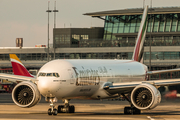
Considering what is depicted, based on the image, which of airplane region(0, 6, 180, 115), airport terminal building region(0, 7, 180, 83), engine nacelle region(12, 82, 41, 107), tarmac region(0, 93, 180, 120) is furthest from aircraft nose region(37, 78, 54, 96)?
airport terminal building region(0, 7, 180, 83)

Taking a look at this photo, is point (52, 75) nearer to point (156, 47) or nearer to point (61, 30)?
point (156, 47)

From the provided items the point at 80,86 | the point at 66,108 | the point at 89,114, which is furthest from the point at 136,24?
the point at 80,86

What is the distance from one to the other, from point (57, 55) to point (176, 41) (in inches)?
1134

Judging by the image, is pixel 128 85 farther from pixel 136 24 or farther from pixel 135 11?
pixel 136 24

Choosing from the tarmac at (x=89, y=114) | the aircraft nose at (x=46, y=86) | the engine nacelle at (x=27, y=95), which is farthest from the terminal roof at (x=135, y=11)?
the aircraft nose at (x=46, y=86)

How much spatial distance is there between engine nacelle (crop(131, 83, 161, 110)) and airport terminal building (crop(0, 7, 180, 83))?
5987cm

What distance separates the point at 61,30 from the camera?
117438 millimetres

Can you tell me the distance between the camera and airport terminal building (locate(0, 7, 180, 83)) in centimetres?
9531

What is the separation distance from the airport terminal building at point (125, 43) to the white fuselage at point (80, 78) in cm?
5426

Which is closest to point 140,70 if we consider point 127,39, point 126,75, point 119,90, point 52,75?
point 126,75

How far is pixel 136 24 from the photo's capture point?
102750mm

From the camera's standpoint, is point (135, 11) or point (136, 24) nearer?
point (135, 11)

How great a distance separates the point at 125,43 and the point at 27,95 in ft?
224

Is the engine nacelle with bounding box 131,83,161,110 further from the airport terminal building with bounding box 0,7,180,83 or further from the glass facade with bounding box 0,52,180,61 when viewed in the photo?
the glass facade with bounding box 0,52,180,61
